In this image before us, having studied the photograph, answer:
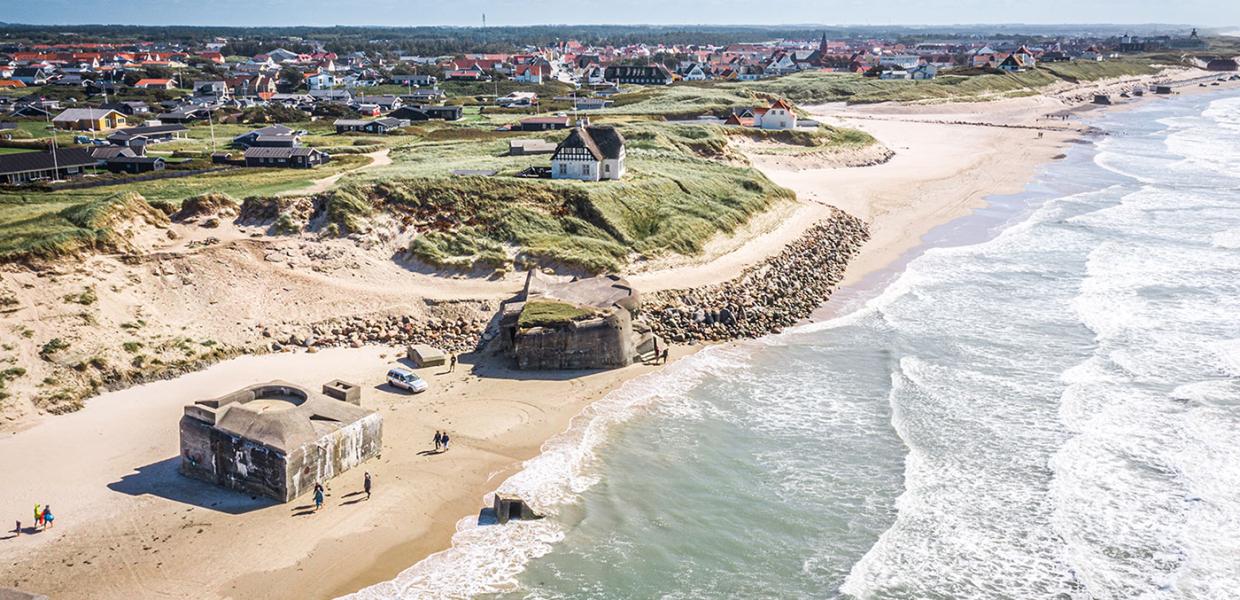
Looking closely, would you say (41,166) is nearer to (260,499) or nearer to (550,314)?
(550,314)

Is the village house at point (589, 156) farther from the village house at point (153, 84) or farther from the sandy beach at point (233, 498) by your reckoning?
the village house at point (153, 84)

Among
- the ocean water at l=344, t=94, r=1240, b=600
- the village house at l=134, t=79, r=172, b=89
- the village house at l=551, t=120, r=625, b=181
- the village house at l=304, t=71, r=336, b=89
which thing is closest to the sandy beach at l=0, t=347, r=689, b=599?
the ocean water at l=344, t=94, r=1240, b=600

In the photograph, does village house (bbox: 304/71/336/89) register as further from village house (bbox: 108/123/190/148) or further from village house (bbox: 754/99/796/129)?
village house (bbox: 754/99/796/129)

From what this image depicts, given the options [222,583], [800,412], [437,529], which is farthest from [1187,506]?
[222,583]

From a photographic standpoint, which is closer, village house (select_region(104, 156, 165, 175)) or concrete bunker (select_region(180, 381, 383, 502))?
concrete bunker (select_region(180, 381, 383, 502))

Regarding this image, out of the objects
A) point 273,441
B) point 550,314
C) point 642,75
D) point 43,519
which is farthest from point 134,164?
point 642,75
